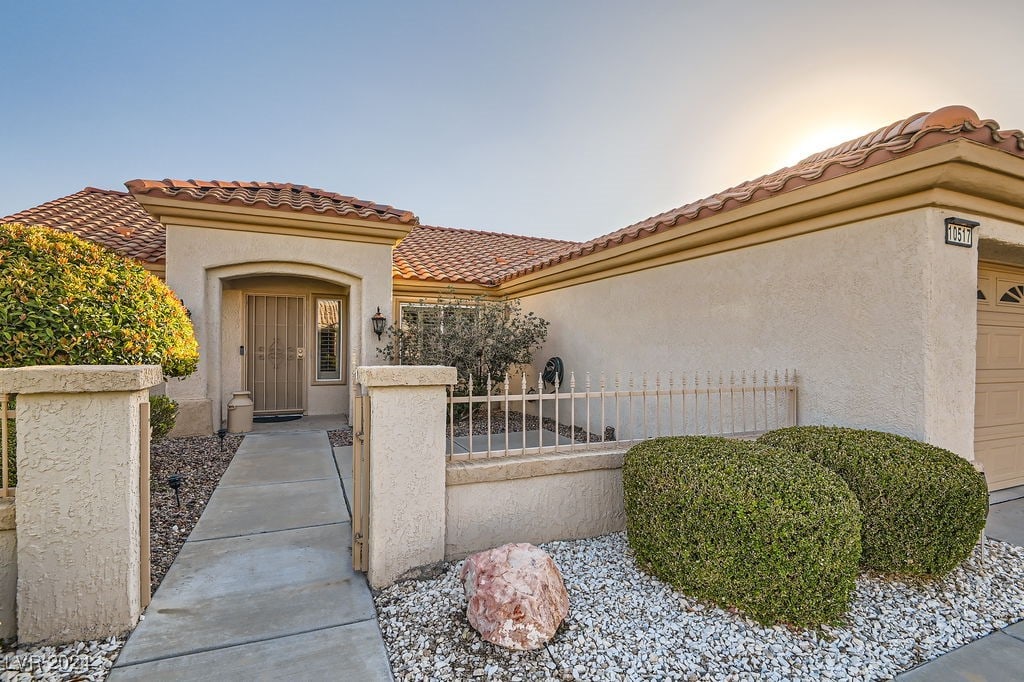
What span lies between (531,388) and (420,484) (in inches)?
286

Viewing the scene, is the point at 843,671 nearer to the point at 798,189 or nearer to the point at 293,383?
the point at 798,189

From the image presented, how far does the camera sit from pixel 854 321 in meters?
4.70

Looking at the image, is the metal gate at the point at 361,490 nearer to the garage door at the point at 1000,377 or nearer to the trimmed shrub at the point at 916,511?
the trimmed shrub at the point at 916,511

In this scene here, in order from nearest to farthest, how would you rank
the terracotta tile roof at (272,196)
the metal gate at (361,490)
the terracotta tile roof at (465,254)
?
the metal gate at (361,490), the terracotta tile roof at (272,196), the terracotta tile roof at (465,254)

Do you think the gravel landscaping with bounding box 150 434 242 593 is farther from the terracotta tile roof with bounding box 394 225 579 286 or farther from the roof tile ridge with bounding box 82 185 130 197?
the roof tile ridge with bounding box 82 185 130 197

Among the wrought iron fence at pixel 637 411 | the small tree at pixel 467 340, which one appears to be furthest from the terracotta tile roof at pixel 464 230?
the wrought iron fence at pixel 637 411

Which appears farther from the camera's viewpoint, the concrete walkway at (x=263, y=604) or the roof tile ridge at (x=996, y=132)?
the roof tile ridge at (x=996, y=132)

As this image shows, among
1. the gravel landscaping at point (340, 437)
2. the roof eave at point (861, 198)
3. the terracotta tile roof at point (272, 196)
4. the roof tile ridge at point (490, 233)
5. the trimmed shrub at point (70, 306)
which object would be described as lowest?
the gravel landscaping at point (340, 437)

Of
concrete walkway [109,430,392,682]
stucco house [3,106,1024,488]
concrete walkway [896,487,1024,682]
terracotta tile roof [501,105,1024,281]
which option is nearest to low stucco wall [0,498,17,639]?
concrete walkway [109,430,392,682]

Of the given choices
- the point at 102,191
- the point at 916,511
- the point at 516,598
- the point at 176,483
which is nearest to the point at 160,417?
the point at 176,483

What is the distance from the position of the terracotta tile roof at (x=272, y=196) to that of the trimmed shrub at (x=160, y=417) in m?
3.51

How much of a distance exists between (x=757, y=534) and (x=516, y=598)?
1.59 m

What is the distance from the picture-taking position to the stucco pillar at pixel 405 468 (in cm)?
341

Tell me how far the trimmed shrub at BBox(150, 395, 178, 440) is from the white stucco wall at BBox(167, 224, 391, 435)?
1799 mm
